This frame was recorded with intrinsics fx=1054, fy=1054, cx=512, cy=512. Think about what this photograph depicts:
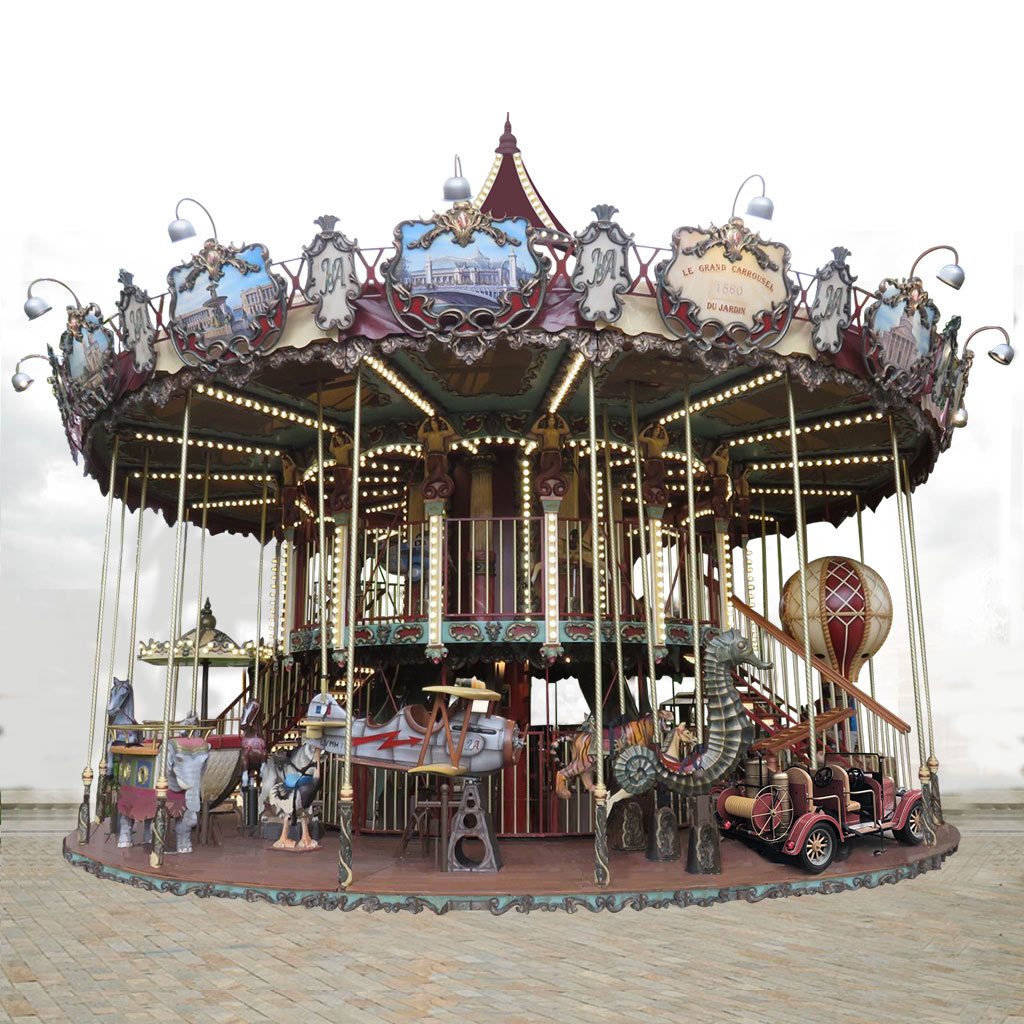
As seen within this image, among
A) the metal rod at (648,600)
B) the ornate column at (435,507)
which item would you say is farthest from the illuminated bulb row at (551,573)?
the ornate column at (435,507)

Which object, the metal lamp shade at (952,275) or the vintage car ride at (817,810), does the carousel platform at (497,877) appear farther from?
the metal lamp shade at (952,275)

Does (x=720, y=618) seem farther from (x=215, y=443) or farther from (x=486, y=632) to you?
(x=215, y=443)

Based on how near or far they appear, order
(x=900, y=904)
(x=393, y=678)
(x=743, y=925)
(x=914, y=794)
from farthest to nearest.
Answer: (x=393, y=678), (x=914, y=794), (x=900, y=904), (x=743, y=925)

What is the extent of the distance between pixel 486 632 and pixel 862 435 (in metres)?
7.26

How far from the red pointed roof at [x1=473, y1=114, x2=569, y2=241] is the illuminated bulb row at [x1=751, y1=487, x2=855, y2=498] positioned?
6456 millimetres

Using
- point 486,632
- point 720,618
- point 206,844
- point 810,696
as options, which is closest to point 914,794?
point 810,696

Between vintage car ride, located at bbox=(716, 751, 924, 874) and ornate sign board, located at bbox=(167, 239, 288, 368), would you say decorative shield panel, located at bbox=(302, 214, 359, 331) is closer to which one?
A: ornate sign board, located at bbox=(167, 239, 288, 368)

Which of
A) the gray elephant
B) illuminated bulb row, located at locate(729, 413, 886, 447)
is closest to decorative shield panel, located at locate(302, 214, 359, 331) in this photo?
the gray elephant

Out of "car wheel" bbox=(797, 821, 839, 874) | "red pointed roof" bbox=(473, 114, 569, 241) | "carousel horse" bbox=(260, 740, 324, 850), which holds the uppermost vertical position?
"red pointed roof" bbox=(473, 114, 569, 241)

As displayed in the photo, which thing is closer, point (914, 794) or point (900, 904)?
point (900, 904)

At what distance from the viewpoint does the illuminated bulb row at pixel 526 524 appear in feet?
46.8

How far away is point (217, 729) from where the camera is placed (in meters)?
17.4

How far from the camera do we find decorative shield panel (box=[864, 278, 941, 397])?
1290 cm

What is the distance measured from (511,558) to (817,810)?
18.7 feet
